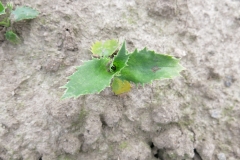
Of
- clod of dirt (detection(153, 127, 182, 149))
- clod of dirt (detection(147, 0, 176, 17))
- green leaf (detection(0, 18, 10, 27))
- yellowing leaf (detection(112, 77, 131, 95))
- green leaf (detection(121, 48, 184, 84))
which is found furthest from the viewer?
clod of dirt (detection(147, 0, 176, 17))

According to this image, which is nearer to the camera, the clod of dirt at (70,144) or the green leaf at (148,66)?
the green leaf at (148,66)

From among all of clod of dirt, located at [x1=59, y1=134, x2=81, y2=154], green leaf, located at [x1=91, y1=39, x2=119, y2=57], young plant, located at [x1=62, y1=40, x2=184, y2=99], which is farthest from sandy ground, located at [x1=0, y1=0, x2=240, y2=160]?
young plant, located at [x1=62, y1=40, x2=184, y2=99]

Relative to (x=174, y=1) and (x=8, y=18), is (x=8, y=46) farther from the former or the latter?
(x=174, y=1)

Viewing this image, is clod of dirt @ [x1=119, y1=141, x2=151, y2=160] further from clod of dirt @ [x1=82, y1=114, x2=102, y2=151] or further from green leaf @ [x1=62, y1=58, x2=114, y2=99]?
green leaf @ [x1=62, y1=58, x2=114, y2=99]

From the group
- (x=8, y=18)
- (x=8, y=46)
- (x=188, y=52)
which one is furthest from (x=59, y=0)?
(x=188, y=52)

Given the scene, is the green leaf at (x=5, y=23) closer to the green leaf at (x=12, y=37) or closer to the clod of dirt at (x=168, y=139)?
the green leaf at (x=12, y=37)

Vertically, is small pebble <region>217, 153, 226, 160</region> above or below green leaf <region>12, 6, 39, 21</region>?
below

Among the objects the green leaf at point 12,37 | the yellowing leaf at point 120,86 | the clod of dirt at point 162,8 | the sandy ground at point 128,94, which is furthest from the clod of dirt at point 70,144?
the clod of dirt at point 162,8
